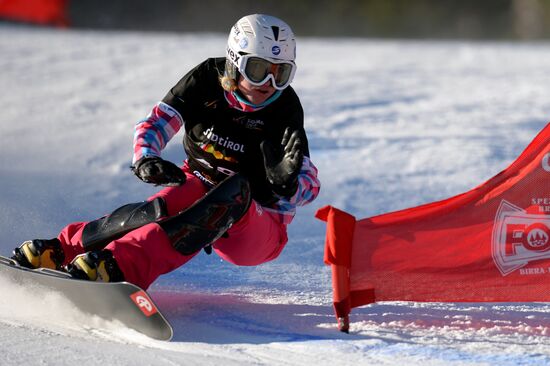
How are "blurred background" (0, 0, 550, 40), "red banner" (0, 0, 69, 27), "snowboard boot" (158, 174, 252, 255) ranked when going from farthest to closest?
1. "blurred background" (0, 0, 550, 40)
2. "red banner" (0, 0, 69, 27)
3. "snowboard boot" (158, 174, 252, 255)

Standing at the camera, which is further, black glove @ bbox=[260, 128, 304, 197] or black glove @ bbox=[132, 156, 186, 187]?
black glove @ bbox=[132, 156, 186, 187]

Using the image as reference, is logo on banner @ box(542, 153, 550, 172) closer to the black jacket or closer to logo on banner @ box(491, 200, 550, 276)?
logo on banner @ box(491, 200, 550, 276)

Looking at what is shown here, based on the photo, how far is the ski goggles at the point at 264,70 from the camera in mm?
4273

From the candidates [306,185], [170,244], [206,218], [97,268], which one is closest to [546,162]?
[306,185]

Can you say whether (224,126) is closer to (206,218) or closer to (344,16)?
(206,218)

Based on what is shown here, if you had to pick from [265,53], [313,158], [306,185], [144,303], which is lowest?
[144,303]

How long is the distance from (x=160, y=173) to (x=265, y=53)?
2.38ft

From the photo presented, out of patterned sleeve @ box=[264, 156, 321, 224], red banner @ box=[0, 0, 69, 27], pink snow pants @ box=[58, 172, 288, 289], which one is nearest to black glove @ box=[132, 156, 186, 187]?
pink snow pants @ box=[58, 172, 288, 289]

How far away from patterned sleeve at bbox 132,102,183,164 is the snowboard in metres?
0.75

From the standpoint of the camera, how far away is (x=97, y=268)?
3.77 m

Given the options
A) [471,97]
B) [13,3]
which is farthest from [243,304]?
[13,3]

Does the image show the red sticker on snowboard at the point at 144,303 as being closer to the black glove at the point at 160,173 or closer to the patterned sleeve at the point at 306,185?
the black glove at the point at 160,173

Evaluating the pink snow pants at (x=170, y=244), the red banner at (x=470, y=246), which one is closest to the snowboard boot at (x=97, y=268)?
the pink snow pants at (x=170, y=244)

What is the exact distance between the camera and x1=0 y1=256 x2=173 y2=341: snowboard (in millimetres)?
3533
